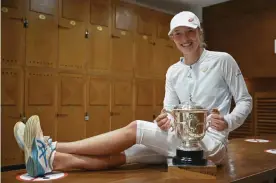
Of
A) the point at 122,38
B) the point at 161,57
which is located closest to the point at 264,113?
the point at 161,57

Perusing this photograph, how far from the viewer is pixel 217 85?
1537 millimetres

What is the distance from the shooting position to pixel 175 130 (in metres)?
1.42

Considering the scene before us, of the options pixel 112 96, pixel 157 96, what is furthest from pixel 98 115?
pixel 157 96

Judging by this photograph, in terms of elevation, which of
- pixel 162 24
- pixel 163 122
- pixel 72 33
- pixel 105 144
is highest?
pixel 162 24

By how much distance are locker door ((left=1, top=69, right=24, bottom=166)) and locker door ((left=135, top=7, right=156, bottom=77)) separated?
148 centimetres

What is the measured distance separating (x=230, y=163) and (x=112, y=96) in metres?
2.07

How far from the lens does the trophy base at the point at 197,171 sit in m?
1.25

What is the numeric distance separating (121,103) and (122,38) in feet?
2.59

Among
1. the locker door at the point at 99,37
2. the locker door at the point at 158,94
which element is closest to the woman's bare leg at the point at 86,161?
the locker door at the point at 99,37

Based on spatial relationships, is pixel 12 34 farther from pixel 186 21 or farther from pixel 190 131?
pixel 190 131

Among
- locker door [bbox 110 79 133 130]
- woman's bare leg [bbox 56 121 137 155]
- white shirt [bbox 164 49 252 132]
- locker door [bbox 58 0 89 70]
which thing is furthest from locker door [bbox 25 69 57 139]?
white shirt [bbox 164 49 252 132]

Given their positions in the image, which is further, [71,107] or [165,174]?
[71,107]

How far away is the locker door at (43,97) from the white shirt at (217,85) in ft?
5.73

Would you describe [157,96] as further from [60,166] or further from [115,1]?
[60,166]
